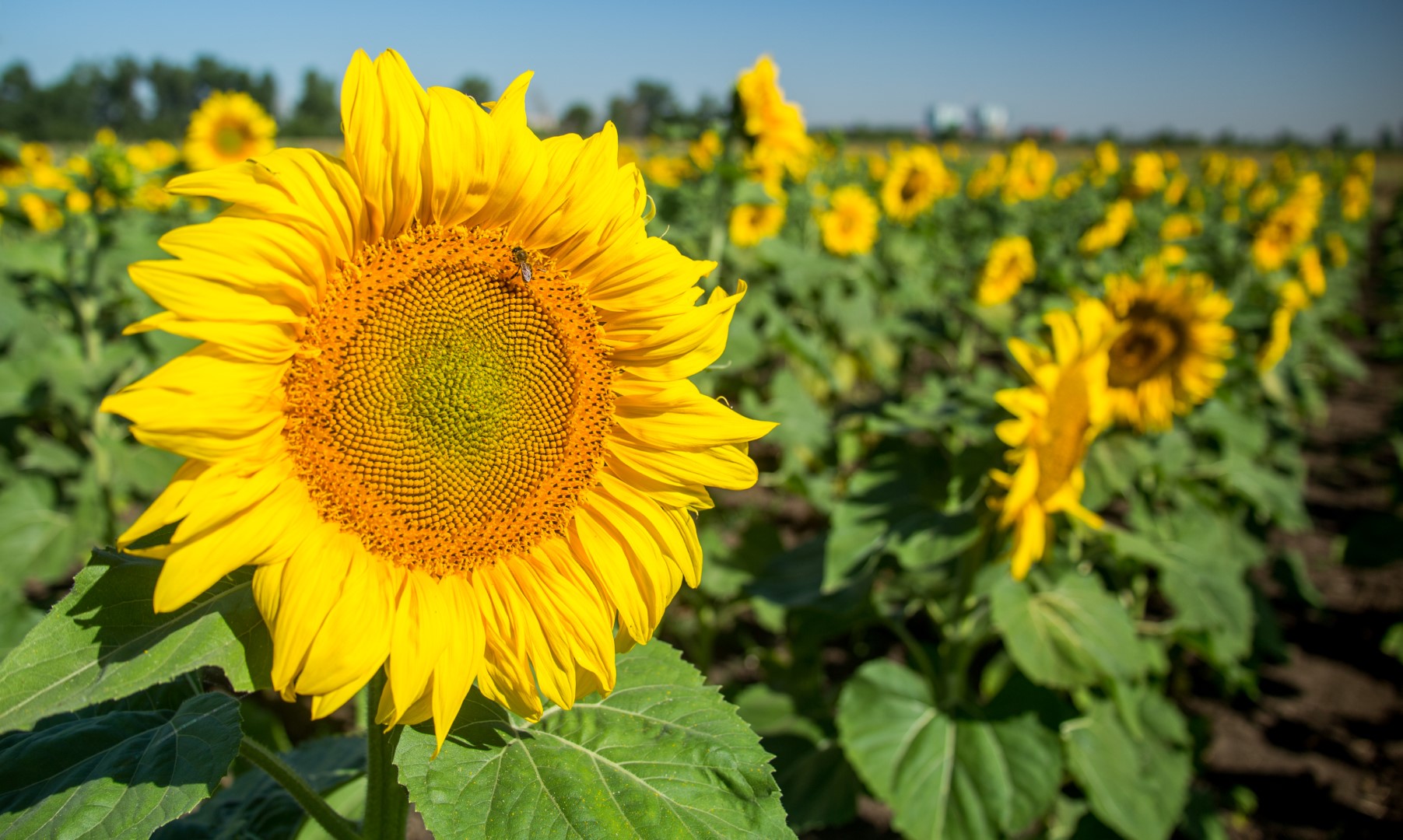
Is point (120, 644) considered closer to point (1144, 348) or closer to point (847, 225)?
point (1144, 348)

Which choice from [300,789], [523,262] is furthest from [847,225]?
[300,789]

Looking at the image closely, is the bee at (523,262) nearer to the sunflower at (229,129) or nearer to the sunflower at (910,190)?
the sunflower at (229,129)

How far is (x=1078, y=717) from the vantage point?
10.9 feet

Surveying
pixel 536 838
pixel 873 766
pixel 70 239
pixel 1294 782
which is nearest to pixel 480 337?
pixel 536 838

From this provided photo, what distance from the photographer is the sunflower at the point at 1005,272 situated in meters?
8.20

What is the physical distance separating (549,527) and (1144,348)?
11.6ft

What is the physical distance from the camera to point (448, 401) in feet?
3.83

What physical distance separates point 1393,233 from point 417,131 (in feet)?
→ 96.8

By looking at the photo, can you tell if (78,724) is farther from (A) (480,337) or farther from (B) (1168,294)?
(B) (1168,294)

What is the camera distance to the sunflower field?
40.4 inches

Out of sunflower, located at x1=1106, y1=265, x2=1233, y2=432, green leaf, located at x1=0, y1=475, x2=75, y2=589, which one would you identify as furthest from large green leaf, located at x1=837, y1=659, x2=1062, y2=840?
green leaf, located at x1=0, y1=475, x2=75, y2=589

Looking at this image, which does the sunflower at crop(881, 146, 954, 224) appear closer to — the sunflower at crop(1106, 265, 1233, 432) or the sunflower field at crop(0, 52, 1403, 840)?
the sunflower field at crop(0, 52, 1403, 840)

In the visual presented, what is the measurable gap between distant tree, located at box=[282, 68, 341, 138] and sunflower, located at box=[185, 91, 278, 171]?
897 inches

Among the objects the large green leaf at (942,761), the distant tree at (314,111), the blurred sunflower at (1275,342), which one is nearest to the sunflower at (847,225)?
the blurred sunflower at (1275,342)
